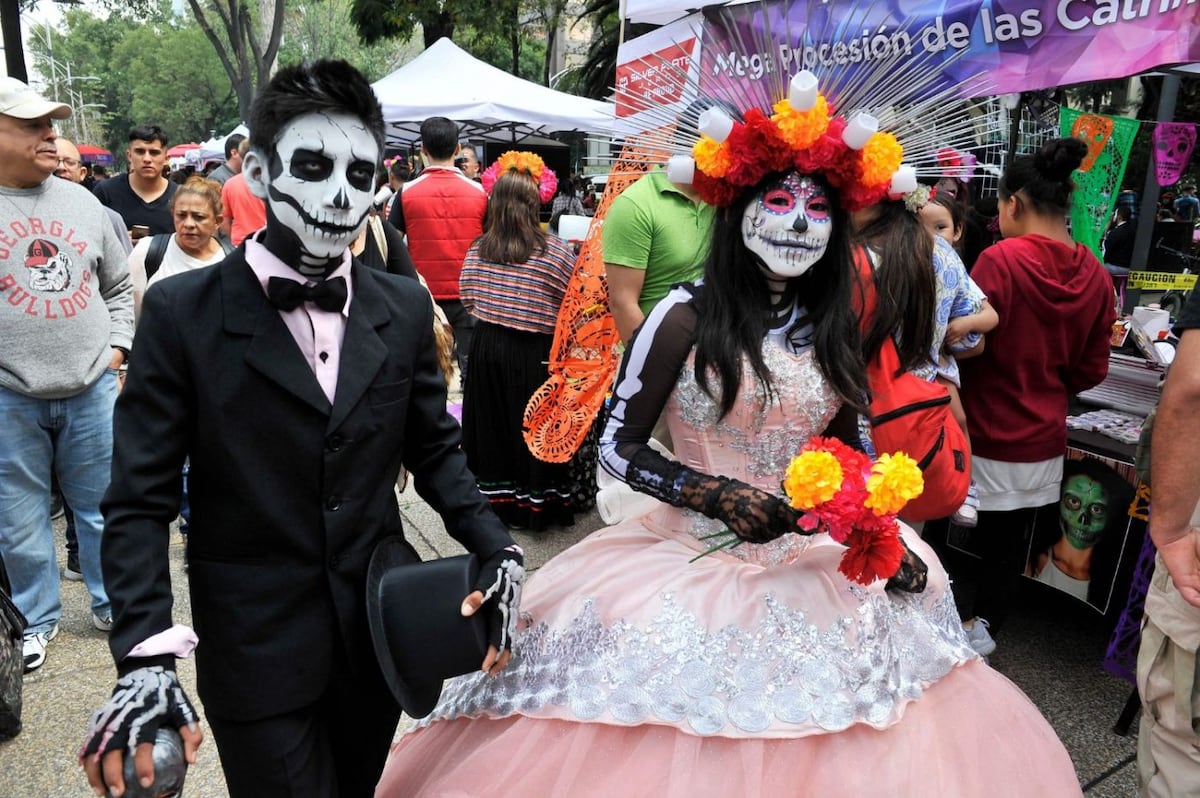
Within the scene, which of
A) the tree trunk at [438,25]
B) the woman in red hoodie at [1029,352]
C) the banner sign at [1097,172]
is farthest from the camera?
the tree trunk at [438,25]

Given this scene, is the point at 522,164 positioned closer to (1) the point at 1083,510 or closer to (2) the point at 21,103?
(2) the point at 21,103

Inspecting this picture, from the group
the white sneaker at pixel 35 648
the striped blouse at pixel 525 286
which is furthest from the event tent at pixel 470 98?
the white sneaker at pixel 35 648

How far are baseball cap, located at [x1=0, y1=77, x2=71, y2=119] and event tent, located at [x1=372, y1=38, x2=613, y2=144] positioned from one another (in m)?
7.13

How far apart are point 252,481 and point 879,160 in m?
1.46

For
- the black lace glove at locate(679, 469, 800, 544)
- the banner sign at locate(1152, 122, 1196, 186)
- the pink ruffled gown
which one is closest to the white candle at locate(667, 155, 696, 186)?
the pink ruffled gown

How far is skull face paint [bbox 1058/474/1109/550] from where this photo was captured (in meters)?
3.36

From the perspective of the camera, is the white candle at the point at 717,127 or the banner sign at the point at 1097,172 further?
the banner sign at the point at 1097,172

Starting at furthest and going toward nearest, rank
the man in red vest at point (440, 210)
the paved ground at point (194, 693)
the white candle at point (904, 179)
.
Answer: the man in red vest at point (440, 210), the paved ground at point (194, 693), the white candle at point (904, 179)

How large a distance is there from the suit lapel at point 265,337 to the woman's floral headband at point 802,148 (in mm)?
994

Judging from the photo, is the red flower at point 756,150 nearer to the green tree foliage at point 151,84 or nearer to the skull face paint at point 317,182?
the skull face paint at point 317,182

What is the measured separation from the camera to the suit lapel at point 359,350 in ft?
5.16

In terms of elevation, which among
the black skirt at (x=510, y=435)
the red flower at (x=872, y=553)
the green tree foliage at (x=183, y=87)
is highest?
the green tree foliage at (x=183, y=87)

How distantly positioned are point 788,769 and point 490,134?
503 inches

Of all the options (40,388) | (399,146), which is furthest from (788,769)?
(399,146)
